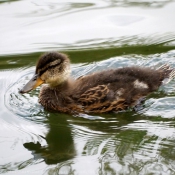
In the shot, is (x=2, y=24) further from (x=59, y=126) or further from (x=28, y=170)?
(x=28, y=170)

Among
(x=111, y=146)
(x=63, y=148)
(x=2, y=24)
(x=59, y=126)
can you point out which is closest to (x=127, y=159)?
(x=111, y=146)

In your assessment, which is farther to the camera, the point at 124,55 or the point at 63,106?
the point at 124,55

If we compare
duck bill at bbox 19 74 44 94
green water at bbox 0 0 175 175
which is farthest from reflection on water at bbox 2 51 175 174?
duck bill at bbox 19 74 44 94

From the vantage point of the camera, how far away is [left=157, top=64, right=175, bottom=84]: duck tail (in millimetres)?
6168

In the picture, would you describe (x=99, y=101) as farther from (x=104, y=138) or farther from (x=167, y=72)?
(x=167, y=72)

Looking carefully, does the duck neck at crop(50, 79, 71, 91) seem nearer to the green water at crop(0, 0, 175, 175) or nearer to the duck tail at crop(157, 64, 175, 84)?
the green water at crop(0, 0, 175, 175)

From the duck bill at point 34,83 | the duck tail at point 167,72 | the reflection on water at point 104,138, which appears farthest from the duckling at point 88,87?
the duck tail at point 167,72

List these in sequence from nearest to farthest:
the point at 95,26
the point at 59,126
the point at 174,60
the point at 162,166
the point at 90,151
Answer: the point at 162,166 < the point at 90,151 < the point at 59,126 < the point at 174,60 < the point at 95,26

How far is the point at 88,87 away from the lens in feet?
18.6

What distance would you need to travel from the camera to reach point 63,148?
5.00 metres

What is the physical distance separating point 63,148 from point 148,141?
31.5 inches

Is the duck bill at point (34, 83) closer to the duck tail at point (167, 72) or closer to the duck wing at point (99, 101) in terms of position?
the duck wing at point (99, 101)

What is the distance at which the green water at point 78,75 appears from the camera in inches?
185

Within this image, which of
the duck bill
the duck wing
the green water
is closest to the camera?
the green water
